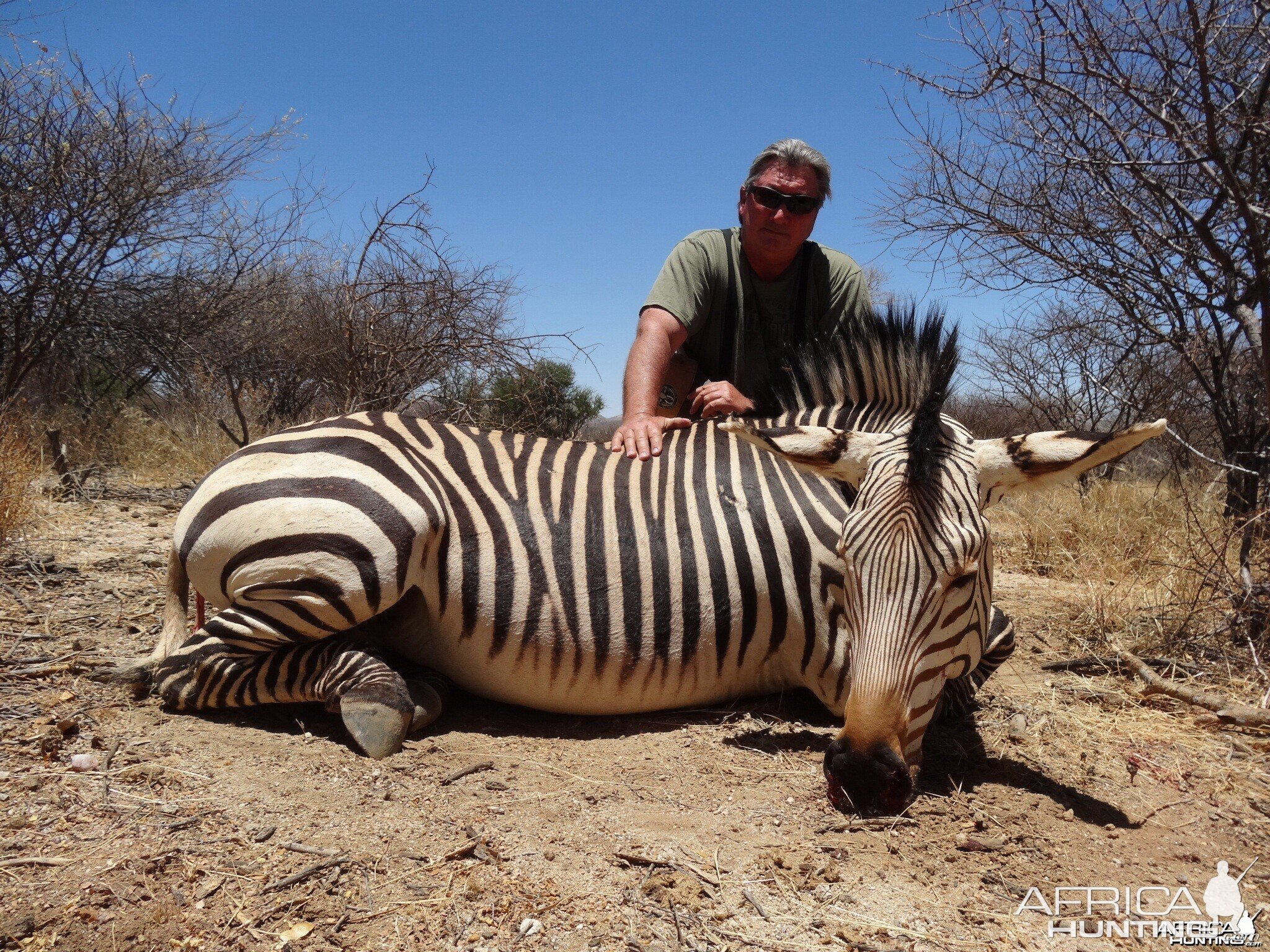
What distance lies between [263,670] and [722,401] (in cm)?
214

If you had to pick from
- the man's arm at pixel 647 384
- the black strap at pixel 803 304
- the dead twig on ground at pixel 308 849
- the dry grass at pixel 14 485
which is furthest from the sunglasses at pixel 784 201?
the dry grass at pixel 14 485

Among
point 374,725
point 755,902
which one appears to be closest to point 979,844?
point 755,902

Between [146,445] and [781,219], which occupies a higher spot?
[781,219]

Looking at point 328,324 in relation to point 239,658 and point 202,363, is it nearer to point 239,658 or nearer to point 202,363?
point 202,363

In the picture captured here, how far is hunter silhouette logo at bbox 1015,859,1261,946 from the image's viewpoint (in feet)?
5.88

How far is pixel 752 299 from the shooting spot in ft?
15.1

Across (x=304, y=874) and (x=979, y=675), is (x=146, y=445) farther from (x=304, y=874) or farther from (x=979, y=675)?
(x=979, y=675)

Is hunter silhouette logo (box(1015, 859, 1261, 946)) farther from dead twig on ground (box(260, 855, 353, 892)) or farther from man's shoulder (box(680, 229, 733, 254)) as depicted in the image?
man's shoulder (box(680, 229, 733, 254))

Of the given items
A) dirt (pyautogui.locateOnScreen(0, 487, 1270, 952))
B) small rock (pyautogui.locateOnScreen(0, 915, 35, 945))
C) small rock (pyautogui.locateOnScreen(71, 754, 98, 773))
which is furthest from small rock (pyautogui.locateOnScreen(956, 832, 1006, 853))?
small rock (pyautogui.locateOnScreen(71, 754, 98, 773))

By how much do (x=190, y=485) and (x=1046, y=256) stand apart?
8057mm

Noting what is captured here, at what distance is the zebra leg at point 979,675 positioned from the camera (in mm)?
2951

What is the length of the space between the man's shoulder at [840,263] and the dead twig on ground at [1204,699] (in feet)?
7.91

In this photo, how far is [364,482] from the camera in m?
2.83

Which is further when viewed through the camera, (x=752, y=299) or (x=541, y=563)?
(x=752, y=299)
